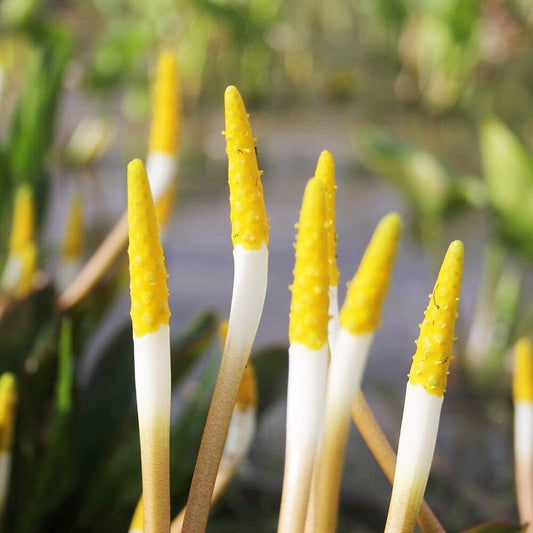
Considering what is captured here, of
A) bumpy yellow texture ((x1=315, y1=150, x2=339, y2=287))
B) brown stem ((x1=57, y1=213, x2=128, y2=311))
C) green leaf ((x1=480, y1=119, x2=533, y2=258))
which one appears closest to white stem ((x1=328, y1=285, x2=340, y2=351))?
bumpy yellow texture ((x1=315, y1=150, x2=339, y2=287))

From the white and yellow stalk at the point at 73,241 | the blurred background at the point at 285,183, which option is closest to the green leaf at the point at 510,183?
the blurred background at the point at 285,183

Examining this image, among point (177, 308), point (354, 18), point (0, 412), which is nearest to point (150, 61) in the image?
point (354, 18)

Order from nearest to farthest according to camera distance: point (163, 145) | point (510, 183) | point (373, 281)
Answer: point (373, 281) < point (163, 145) < point (510, 183)

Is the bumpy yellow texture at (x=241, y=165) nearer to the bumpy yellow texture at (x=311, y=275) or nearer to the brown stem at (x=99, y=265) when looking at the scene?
the bumpy yellow texture at (x=311, y=275)

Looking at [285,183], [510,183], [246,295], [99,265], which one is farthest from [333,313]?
[285,183]

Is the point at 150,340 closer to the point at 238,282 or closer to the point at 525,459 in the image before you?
the point at 238,282

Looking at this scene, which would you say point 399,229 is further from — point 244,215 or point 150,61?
point 150,61
